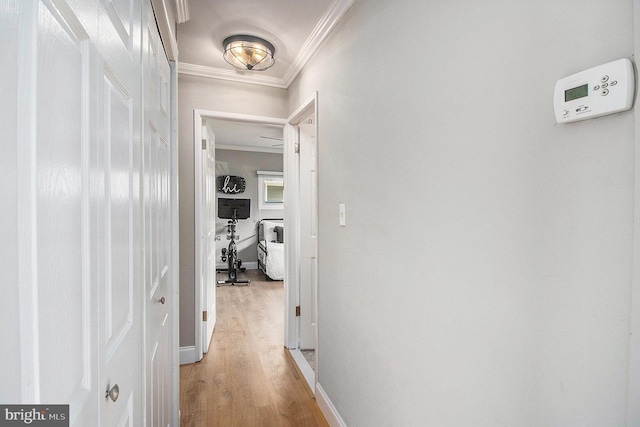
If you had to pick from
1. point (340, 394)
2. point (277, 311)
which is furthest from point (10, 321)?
point (277, 311)

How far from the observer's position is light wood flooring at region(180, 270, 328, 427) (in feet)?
6.41

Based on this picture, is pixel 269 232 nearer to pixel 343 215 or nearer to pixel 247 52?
pixel 247 52

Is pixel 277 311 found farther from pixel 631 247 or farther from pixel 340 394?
pixel 631 247

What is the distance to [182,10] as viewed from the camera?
1.75 meters

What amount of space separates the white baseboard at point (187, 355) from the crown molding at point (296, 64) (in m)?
2.31

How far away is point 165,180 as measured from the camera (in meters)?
1.50

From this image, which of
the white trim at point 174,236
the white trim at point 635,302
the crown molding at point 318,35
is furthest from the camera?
the crown molding at point 318,35

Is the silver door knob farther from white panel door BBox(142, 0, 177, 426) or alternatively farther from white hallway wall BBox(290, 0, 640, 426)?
white hallway wall BBox(290, 0, 640, 426)

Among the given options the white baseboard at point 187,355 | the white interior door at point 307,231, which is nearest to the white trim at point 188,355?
the white baseboard at point 187,355

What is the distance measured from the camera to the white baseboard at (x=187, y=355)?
102 inches

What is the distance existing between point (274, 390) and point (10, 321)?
225cm

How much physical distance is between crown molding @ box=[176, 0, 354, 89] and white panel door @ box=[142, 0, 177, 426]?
28.8 inches

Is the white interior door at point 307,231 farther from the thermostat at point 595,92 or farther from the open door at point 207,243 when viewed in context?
the thermostat at point 595,92

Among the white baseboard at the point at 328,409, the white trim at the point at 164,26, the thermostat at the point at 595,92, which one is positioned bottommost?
the white baseboard at the point at 328,409
